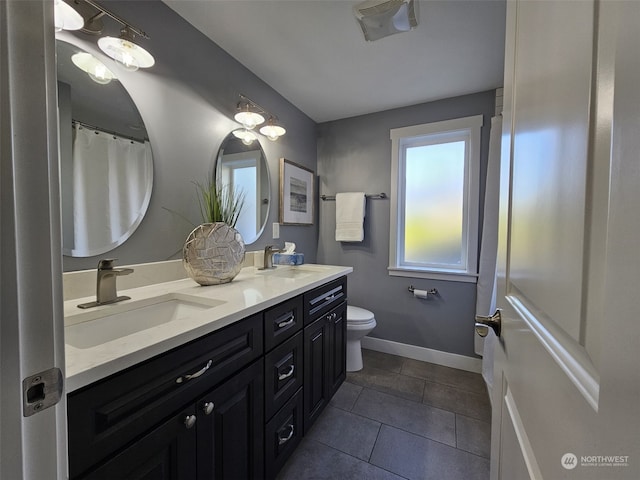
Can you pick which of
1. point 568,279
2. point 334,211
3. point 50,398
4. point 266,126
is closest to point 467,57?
point 266,126

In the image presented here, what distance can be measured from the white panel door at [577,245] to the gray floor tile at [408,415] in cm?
111

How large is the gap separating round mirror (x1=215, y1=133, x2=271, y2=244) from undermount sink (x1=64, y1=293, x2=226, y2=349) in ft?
2.43

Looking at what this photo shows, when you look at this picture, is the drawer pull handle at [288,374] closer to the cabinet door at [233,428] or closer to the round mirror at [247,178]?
the cabinet door at [233,428]

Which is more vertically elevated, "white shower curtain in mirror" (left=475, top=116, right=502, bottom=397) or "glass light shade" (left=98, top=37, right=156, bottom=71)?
"glass light shade" (left=98, top=37, right=156, bottom=71)

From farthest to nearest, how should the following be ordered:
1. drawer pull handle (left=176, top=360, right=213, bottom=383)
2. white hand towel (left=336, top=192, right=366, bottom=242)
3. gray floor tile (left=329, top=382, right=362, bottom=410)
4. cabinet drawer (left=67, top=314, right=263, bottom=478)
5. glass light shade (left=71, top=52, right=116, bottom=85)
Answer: white hand towel (left=336, top=192, right=366, bottom=242), gray floor tile (left=329, top=382, right=362, bottom=410), glass light shade (left=71, top=52, right=116, bottom=85), drawer pull handle (left=176, top=360, right=213, bottom=383), cabinet drawer (left=67, top=314, right=263, bottom=478)

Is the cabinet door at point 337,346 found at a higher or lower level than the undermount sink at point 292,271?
lower

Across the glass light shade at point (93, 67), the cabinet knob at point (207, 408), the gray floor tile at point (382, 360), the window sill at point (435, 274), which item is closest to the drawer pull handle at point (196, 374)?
the cabinet knob at point (207, 408)

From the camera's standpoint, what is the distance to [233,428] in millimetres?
880

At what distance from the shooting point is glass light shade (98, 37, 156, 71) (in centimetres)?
102

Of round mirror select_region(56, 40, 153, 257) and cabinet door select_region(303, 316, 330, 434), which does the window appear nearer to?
cabinet door select_region(303, 316, 330, 434)

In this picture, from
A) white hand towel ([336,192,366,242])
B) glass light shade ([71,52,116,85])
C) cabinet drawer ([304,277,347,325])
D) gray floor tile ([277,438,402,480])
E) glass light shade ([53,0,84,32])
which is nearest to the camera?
glass light shade ([53,0,84,32])

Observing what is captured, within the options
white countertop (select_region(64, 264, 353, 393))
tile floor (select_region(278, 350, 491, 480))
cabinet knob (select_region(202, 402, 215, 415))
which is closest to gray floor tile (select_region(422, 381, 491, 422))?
tile floor (select_region(278, 350, 491, 480))

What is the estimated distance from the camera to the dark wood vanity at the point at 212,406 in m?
0.55

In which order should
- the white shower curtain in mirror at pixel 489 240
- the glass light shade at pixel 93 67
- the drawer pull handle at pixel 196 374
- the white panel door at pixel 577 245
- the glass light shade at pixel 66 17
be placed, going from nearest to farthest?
1. the white panel door at pixel 577 245
2. the drawer pull handle at pixel 196 374
3. the glass light shade at pixel 66 17
4. the glass light shade at pixel 93 67
5. the white shower curtain in mirror at pixel 489 240
